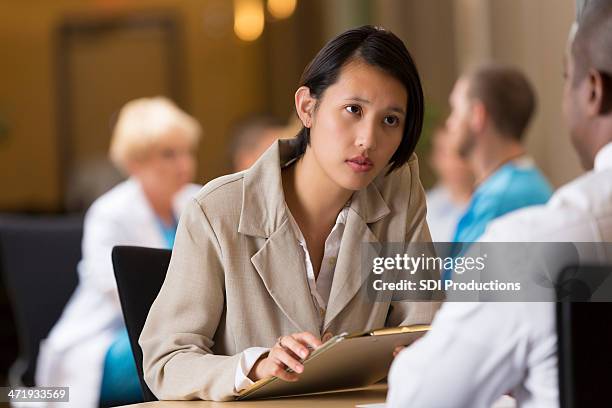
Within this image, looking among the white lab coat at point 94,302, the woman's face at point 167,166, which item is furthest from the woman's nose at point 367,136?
the woman's face at point 167,166

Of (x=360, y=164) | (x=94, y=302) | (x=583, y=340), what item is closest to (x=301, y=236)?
(x=360, y=164)

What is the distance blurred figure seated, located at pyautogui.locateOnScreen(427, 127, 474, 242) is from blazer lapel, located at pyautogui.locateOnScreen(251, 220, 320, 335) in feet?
10.5

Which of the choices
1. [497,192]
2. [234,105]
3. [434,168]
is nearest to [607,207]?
[497,192]

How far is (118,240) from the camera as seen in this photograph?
12.2ft

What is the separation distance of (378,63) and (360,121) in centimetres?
10

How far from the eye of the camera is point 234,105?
10164 millimetres

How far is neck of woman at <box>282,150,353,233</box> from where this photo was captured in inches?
70.5

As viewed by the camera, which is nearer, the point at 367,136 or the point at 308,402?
the point at 308,402

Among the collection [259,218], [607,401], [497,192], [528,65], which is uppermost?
[528,65]

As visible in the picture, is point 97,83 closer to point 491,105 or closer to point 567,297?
point 491,105

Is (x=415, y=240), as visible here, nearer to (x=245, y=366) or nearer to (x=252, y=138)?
(x=245, y=366)

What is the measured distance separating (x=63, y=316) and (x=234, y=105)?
6622 millimetres

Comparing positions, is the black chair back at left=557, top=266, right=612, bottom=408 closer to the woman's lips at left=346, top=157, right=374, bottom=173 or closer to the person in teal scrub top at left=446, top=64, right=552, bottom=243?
the woman's lips at left=346, top=157, right=374, bottom=173

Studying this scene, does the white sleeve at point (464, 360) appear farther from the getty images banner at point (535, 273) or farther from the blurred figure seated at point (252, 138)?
the blurred figure seated at point (252, 138)
